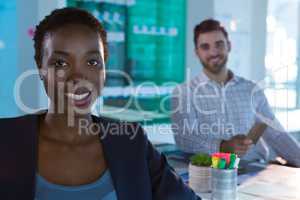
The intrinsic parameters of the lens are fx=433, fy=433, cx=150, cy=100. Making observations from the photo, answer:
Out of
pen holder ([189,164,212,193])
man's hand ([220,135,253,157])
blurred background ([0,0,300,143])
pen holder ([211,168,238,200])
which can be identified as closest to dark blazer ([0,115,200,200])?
pen holder ([211,168,238,200])

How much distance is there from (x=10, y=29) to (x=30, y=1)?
7.7 inches

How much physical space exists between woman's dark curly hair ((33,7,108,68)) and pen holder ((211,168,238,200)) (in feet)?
1.87

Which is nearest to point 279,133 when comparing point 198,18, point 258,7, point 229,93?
point 229,93

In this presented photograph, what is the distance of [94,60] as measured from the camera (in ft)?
3.43

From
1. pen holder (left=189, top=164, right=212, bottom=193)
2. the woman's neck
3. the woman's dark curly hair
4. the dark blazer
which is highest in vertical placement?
the woman's dark curly hair

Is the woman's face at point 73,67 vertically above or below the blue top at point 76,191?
above

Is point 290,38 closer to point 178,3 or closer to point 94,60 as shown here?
point 178,3

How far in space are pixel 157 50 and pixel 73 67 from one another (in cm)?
236

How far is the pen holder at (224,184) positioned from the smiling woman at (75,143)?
9.8 inches

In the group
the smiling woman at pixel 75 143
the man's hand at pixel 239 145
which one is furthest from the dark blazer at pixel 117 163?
the man's hand at pixel 239 145

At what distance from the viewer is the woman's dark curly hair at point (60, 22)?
106cm

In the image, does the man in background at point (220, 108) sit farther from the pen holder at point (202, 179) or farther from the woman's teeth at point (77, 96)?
the woman's teeth at point (77, 96)

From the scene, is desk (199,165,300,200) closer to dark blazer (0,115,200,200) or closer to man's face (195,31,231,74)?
dark blazer (0,115,200,200)

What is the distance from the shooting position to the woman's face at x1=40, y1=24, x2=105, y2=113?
1.02 meters
